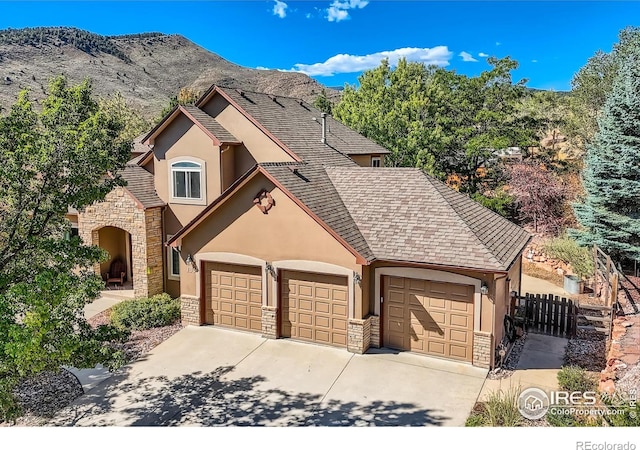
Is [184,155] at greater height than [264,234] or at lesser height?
greater

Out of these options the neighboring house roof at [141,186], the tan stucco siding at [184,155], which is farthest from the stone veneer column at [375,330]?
the neighboring house roof at [141,186]

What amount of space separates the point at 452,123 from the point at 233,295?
20997 mm

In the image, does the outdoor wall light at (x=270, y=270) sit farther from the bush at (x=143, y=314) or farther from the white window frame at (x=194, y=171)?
the white window frame at (x=194, y=171)

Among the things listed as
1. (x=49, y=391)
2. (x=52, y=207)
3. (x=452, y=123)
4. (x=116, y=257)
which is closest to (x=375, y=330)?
(x=49, y=391)

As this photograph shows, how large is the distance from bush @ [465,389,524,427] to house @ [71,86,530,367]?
2.38 metres

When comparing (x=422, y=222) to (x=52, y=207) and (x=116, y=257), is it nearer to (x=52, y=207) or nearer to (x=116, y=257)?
(x=52, y=207)

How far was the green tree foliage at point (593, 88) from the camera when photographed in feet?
97.9

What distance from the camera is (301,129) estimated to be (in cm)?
2133

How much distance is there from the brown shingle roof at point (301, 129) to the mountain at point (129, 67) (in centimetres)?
3909

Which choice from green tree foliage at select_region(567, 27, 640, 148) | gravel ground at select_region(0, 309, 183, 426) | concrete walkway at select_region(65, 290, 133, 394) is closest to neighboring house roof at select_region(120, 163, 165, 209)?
concrete walkway at select_region(65, 290, 133, 394)

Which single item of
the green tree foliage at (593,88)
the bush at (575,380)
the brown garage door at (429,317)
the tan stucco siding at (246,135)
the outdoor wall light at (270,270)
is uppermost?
the green tree foliage at (593,88)

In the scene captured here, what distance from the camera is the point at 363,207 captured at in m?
15.1
